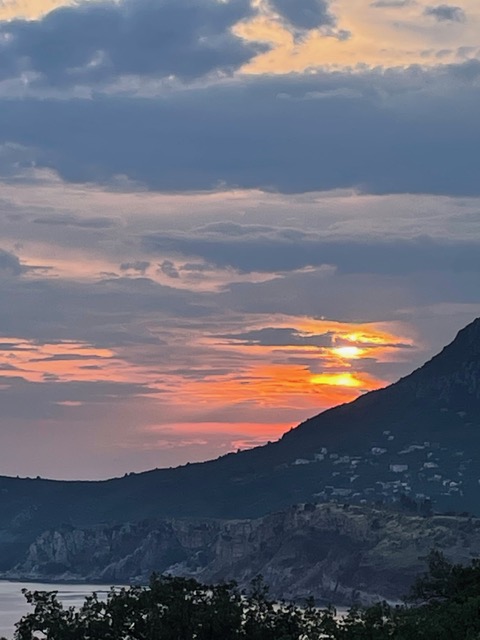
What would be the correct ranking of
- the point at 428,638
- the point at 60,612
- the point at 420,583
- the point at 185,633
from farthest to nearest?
the point at 420,583, the point at 60,612, the point at 185,633, the point at 428,638

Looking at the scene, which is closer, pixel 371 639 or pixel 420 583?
pixel 371 639

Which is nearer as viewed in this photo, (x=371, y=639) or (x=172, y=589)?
(x=371, y=639)

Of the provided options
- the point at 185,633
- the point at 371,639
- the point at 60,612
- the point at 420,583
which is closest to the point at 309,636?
the point at 371,639

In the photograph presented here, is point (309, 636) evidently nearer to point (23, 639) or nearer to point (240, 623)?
point (240, 623)

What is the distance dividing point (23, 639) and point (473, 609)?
24.4 metres

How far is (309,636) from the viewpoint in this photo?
69750mm

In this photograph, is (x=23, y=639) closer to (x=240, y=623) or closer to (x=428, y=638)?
(x=240, y=623)

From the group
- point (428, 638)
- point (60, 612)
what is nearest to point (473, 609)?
point (428, 638)

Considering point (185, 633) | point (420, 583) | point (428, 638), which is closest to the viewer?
point (428, 638)

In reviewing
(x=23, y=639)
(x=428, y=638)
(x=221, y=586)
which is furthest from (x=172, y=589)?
(x=428, y=638)

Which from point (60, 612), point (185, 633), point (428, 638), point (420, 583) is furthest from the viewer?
point (420, 583)

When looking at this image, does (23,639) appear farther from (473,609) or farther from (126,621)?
(473,609)

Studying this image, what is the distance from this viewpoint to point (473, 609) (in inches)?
2783

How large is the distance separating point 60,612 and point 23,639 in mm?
2472
